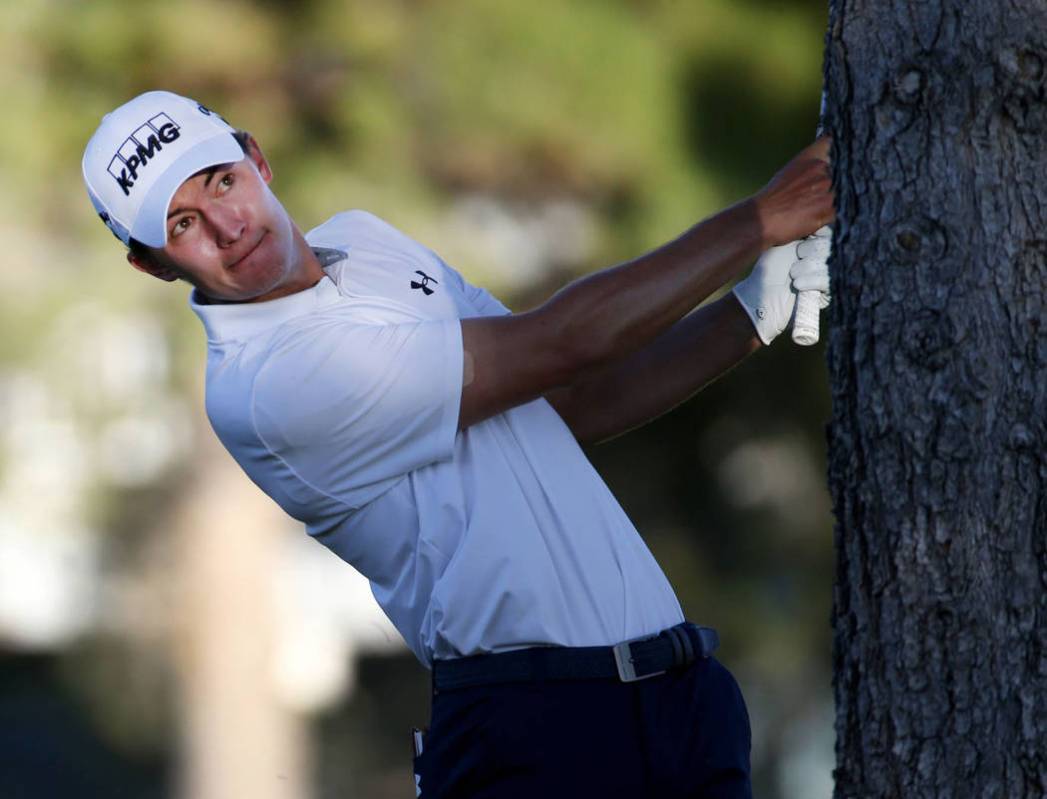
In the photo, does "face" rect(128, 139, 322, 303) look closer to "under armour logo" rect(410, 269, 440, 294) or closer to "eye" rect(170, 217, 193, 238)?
"eye" rect(170, 217, 193, 238)

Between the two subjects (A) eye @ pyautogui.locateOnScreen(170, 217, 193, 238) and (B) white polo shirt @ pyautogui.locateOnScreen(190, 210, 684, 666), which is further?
(A) eye @ pyautogui.locateOnScreen(170, 217, 193, 238)

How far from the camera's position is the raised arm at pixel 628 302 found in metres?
2.33

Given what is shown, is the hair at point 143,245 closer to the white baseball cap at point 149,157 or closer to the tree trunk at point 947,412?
the white baseball cap at point 149,157

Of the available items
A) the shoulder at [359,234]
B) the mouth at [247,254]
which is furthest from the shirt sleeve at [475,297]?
the mouth at [247,254]

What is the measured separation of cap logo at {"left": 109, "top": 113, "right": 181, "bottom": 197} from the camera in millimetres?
2600

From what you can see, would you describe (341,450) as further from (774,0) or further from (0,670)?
(0,670)

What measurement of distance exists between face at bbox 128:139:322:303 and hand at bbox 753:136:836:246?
0.70m

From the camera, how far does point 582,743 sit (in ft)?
7.73

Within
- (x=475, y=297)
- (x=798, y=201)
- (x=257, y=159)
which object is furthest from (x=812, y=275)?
(x=257, y=159)

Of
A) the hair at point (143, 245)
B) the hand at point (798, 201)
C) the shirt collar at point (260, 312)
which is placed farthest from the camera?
the hair at point (143, 245)

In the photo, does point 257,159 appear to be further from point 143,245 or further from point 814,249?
point 814,249

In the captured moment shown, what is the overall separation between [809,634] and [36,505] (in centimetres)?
444

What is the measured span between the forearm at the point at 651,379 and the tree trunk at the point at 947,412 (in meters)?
0.78

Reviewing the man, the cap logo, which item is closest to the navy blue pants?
the man
